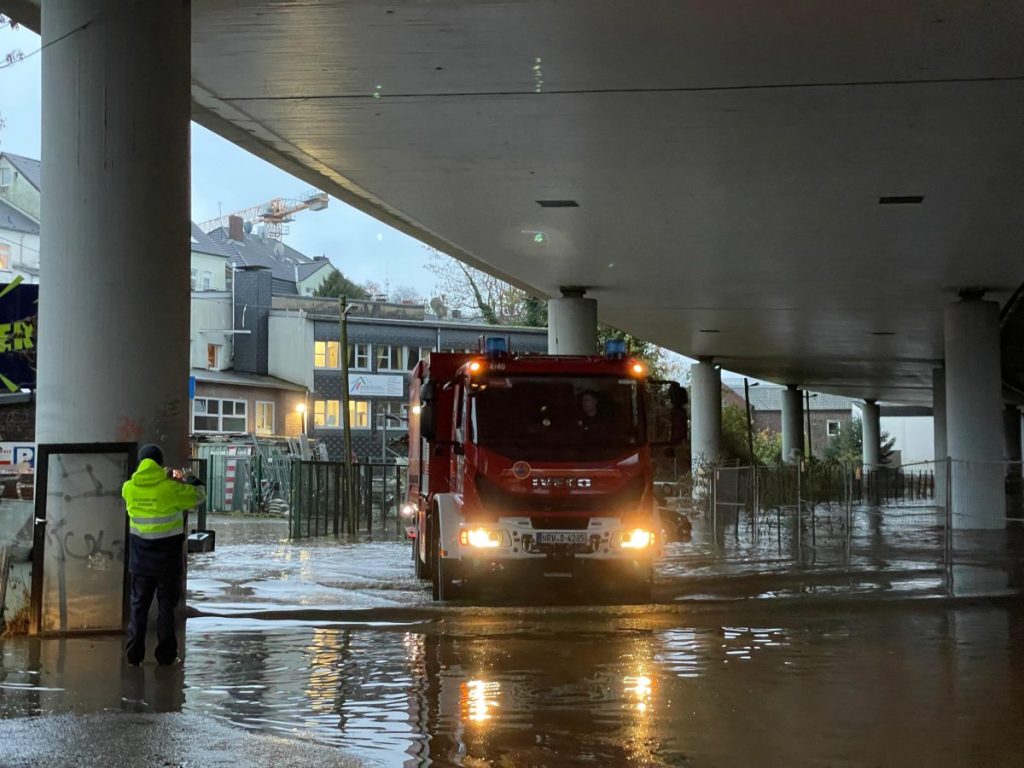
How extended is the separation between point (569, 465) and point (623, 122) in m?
5.22

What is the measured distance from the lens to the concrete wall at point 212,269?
7581 centimetres

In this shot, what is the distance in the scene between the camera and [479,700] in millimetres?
9594

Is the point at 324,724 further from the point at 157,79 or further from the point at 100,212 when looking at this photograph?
the point at 157,79

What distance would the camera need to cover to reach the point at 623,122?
17797 mm

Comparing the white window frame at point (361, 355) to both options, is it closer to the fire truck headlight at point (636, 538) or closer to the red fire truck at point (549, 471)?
the red fire truck at point (549, 471)

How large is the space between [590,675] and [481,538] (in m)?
4.65

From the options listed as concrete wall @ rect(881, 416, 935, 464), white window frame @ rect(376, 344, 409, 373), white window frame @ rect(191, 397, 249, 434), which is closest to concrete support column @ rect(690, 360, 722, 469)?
white window frame @ rect(376, 344, 409, 373)

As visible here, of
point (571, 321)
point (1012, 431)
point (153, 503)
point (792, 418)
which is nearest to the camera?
point (153, 503)

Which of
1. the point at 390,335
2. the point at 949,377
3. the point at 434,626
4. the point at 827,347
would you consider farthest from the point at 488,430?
the point at 390,335

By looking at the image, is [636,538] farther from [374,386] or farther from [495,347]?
[374,386]

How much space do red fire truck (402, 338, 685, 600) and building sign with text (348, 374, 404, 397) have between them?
160ft

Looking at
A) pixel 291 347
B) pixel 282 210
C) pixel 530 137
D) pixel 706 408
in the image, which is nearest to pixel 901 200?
pixel 530 137

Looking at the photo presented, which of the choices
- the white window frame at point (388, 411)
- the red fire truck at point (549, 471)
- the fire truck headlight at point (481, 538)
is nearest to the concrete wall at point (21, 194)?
the white window frame at point (388, 411)

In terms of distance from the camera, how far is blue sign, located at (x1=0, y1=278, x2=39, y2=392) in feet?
63.0
